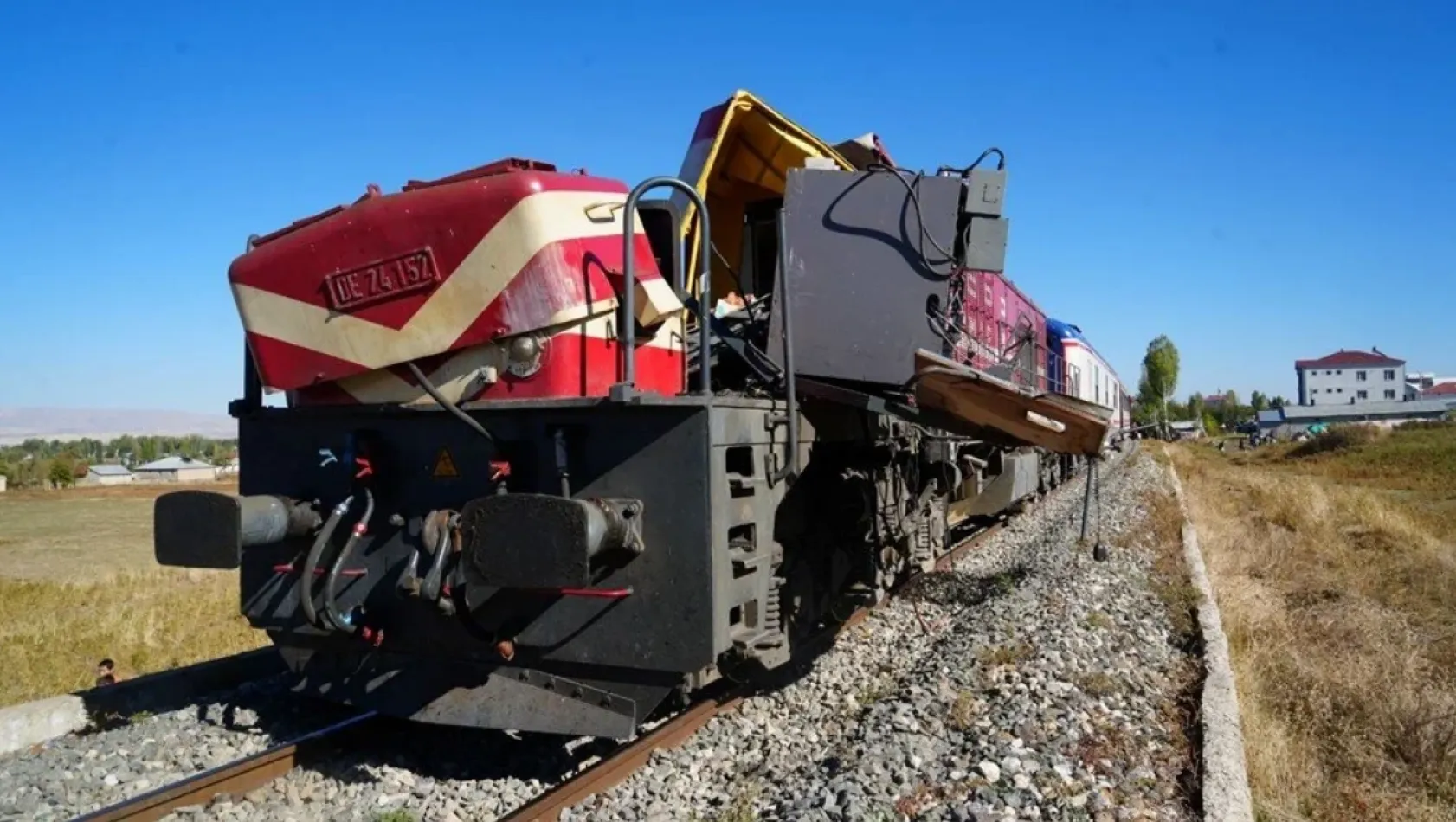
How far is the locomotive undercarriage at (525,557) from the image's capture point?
4035 mm

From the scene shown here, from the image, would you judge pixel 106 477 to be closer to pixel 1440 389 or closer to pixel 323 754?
pixel 323 754

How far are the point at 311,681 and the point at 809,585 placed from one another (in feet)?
8.89

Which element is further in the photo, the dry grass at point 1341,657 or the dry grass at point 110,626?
the dry grass at point 110,626

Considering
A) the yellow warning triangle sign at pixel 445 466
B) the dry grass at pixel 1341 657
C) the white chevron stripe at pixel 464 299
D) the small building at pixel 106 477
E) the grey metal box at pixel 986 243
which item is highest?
the grey metal box at pixel 986 243

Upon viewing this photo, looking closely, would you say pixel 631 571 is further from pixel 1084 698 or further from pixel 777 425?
pixel 1084 698

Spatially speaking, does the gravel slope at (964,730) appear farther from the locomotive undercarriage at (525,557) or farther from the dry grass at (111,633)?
the dry grass at (111,633)

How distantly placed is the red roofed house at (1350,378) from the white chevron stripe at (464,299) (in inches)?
5376

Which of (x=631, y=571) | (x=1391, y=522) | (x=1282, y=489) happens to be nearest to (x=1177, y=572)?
(x=631, y=571)

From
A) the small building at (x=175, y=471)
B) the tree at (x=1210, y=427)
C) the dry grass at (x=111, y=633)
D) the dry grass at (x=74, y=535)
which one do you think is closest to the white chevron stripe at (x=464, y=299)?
the dry grass at (x=74, y=535)

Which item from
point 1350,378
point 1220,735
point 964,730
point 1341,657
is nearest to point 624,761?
point 964,730

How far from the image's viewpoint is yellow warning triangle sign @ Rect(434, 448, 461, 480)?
452 cm

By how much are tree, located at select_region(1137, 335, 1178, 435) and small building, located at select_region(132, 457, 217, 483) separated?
3434 inches

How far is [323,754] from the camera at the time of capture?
189 inches

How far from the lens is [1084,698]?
512cm
